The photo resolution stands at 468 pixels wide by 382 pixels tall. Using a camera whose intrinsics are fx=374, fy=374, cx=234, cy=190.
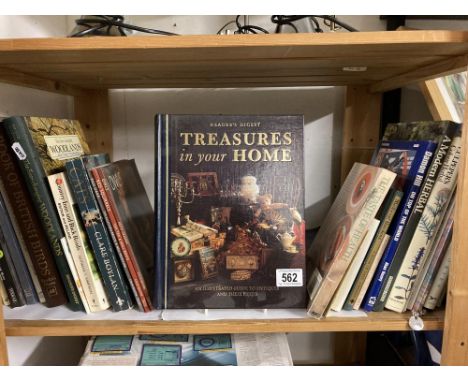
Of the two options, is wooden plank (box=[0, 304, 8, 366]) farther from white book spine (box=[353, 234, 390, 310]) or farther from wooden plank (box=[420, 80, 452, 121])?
wooden plank (box=[420, 80, 452, 121])

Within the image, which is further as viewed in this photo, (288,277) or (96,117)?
(96,117)

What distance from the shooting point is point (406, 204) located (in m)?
0.64

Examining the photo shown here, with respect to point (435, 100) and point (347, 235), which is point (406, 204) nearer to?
point (347, 235)

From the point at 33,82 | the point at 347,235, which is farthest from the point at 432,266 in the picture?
the point at 33,82

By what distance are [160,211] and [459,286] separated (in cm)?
50

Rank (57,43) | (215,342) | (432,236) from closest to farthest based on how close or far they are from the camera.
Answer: (57,43), (432,236), (215,342)

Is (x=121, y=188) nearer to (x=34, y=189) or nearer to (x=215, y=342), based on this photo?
(x=34, y=189)

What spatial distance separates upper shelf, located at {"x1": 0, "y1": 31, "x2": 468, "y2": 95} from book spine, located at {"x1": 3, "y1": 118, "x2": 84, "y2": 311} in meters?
0.12

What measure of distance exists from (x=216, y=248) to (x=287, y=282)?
0.46 feet

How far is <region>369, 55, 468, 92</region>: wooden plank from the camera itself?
618mm

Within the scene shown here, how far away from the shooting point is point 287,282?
2.19ft

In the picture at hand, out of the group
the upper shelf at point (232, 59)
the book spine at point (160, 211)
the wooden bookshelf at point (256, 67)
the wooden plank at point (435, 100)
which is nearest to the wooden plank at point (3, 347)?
the wooden bookshelf at point (256, 67)

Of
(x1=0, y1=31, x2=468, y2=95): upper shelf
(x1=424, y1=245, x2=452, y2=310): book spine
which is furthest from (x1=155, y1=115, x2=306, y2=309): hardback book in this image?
(x1=424, y1=245, x2=452, y2=310): book spine

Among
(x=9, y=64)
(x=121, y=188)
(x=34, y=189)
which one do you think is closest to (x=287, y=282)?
(x=121, y=188)
